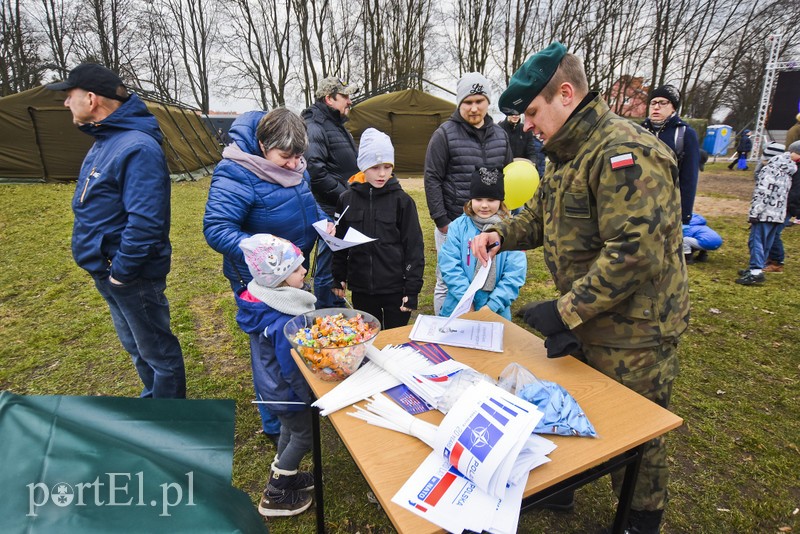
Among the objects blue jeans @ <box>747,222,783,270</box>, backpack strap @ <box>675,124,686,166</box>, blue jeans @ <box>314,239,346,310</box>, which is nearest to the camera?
blue jeans @ <box>314,239,346,310</box>

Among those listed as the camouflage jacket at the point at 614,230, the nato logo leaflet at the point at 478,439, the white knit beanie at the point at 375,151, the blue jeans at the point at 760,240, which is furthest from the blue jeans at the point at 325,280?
the blue jeans at the point at 760,240

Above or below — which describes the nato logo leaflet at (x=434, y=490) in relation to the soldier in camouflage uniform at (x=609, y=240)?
below

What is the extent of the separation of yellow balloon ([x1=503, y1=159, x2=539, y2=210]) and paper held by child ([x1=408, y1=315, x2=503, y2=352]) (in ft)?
6.45

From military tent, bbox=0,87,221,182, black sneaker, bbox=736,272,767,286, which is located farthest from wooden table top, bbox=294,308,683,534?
military tent, bbox=0,87,221,182

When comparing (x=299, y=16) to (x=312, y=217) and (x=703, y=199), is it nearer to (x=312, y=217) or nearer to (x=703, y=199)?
(x=703, y=199)

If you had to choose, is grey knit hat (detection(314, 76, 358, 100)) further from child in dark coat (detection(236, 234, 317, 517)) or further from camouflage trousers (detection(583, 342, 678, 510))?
camouflage trousers (detection(583, 342, 678, 510))

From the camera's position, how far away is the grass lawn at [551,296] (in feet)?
7.22

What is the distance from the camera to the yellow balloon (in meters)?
3.72

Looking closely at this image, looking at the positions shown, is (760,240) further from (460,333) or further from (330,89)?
(330,89)

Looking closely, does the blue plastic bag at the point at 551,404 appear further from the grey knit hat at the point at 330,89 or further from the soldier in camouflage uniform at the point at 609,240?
the grey knit hat at the point at 330,89

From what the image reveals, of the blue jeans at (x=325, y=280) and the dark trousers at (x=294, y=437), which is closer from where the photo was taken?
the dark trousers at (x=294, y=437)

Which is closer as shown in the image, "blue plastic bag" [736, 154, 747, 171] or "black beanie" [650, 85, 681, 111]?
"black beanie" [650, 85, 681, 111]

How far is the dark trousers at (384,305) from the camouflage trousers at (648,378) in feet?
4.82

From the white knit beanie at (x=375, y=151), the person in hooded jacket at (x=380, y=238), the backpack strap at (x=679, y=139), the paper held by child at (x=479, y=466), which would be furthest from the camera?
the backpack strap at (x=679, y=139)
